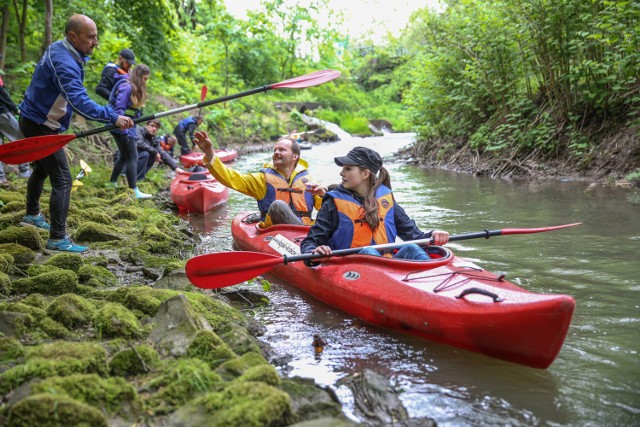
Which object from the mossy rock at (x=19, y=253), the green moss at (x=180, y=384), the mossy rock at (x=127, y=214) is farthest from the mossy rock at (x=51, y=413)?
the mossy rock at (x=127, y=214)

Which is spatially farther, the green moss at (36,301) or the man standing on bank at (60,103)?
the man standing on bank at (60,103)

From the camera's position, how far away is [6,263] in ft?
11.5

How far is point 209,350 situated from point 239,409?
0.63 metres

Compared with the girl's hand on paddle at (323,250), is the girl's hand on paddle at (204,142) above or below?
above

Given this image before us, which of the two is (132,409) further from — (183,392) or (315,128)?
(315,128)

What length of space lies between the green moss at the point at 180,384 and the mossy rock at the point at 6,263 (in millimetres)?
1770

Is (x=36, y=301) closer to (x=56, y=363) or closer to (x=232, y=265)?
(x=56, y=363)

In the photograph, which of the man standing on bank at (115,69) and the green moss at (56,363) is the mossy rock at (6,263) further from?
the man standing on bank at (115,69)

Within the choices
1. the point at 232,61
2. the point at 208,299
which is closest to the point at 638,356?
the point at 208,299

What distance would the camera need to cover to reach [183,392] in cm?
218

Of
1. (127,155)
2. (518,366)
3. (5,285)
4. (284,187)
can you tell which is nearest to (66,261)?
(5,285)

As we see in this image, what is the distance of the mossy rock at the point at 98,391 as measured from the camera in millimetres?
1966

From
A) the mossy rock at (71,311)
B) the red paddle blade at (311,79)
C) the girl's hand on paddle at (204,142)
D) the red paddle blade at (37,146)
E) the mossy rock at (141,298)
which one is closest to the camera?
the mossy rock at (71,311)

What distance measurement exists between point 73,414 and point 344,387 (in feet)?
4.07
